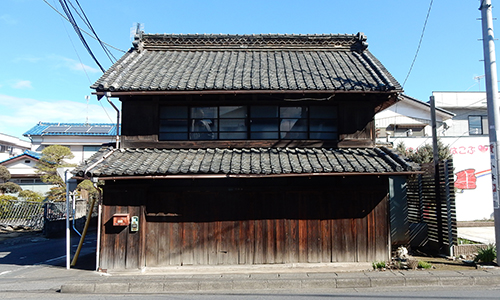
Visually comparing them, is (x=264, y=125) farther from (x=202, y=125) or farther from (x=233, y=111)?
(x=202, y=125)

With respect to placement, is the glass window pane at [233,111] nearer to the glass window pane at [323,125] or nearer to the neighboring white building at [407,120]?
the glass window pane at [323,125]

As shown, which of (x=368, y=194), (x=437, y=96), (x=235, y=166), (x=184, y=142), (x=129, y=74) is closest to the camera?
(x=235, y=166)

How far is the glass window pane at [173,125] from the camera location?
10.7 metres

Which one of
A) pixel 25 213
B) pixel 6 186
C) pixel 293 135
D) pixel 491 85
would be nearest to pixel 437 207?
pixel 491 85

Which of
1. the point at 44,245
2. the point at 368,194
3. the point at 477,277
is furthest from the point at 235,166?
the point at 44,245

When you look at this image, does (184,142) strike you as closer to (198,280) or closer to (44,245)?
(198,280)

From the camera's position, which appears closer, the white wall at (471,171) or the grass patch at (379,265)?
the grass patch at (379,265)

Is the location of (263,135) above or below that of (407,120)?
below

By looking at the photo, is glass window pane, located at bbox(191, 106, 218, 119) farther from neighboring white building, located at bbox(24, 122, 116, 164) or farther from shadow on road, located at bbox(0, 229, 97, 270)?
neighboring white building, located at bbox(24, 122, 116, 164)

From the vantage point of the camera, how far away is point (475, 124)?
2422 centimetres

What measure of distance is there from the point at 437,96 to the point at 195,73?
20.5m

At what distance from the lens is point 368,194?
9.84 metres

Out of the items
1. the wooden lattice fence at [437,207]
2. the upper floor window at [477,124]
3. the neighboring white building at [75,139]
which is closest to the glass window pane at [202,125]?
the wooden lattice fence at [437,207]

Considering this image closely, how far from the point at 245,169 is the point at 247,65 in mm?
4989
